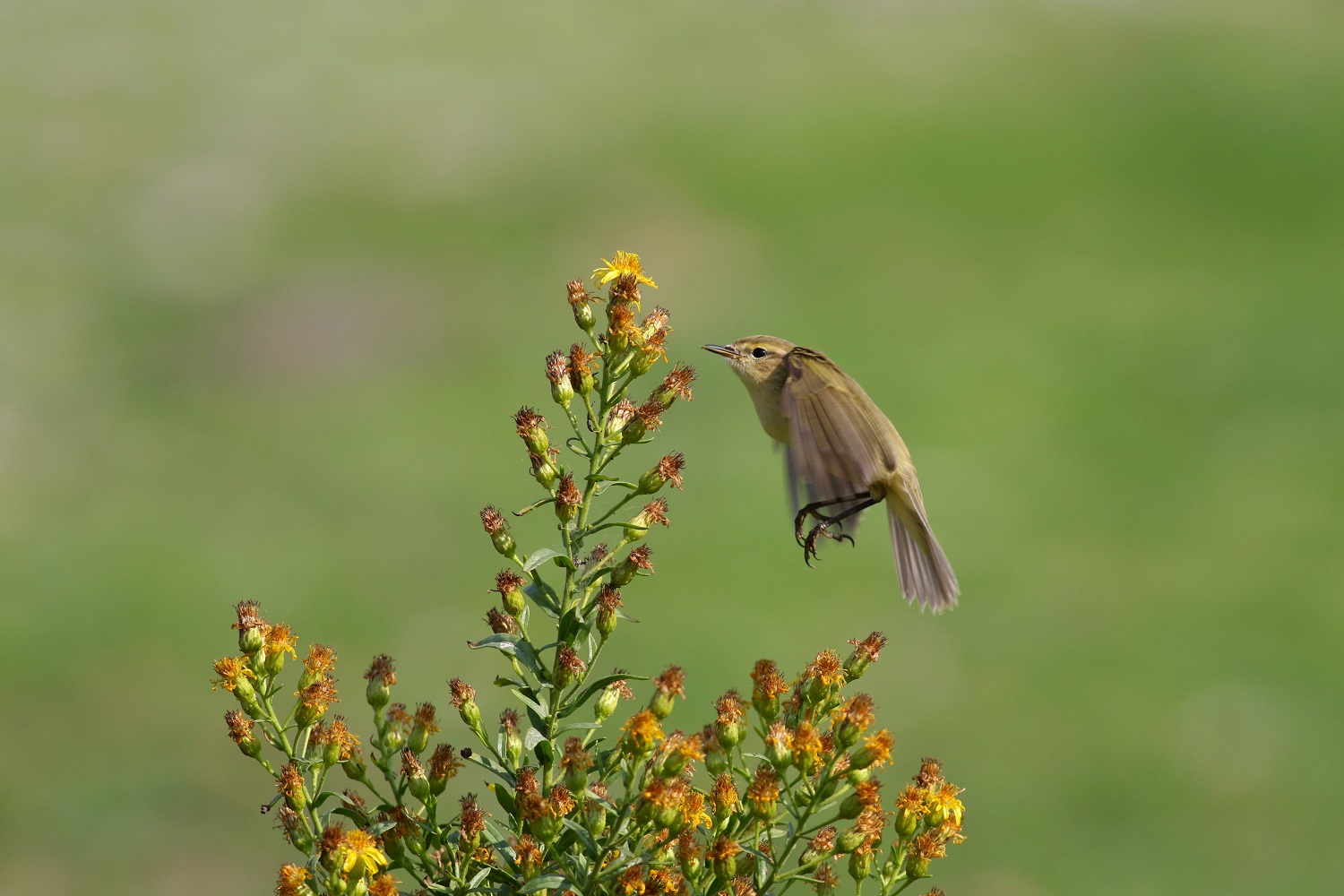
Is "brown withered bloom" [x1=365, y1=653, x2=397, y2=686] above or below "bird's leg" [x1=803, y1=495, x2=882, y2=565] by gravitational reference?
below

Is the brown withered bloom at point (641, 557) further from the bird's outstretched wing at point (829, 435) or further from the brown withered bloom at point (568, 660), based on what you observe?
the bird's outstretched wing at point (829, 435)

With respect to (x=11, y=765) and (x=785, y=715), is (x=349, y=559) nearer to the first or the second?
(x=11, y=765)

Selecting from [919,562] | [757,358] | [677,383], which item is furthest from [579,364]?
[919,562]

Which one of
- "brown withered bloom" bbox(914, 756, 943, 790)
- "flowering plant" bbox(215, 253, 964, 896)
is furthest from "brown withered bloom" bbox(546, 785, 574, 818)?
"brown withered bloom" bbox(914, 756, 943, 790)

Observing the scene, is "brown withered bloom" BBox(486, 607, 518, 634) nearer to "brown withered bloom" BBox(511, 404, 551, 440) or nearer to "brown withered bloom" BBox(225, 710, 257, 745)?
"brown withered bloom" BBox(511, 404, 551, 440)

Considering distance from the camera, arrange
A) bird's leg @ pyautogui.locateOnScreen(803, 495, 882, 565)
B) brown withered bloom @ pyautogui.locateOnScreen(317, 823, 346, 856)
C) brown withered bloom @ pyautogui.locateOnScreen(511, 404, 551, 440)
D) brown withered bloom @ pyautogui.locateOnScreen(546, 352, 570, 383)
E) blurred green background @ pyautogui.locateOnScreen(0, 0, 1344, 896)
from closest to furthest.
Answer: brown withered bloom @ pyautogui.locateOnScreen(317, 823, 346, 856)
brown withered bloom @ pyautogui.locateOnScreen(511, 404, 551, 440)
brown withered bloom @ pyautogui.locateOnScreen(546, 352, 570, 383)
bird's leg @ pyautogui.locateOnScreen(803, 495, 882, 565)
blurred green background @ pyautogui.locateOnScreen(0, 0, 1344, 896)

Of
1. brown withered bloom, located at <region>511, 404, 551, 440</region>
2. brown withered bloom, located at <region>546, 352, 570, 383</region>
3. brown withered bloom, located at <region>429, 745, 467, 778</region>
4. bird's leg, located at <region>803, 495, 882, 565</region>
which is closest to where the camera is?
brown withered bloom, located at <region>429, 745, 467, 778</region>
